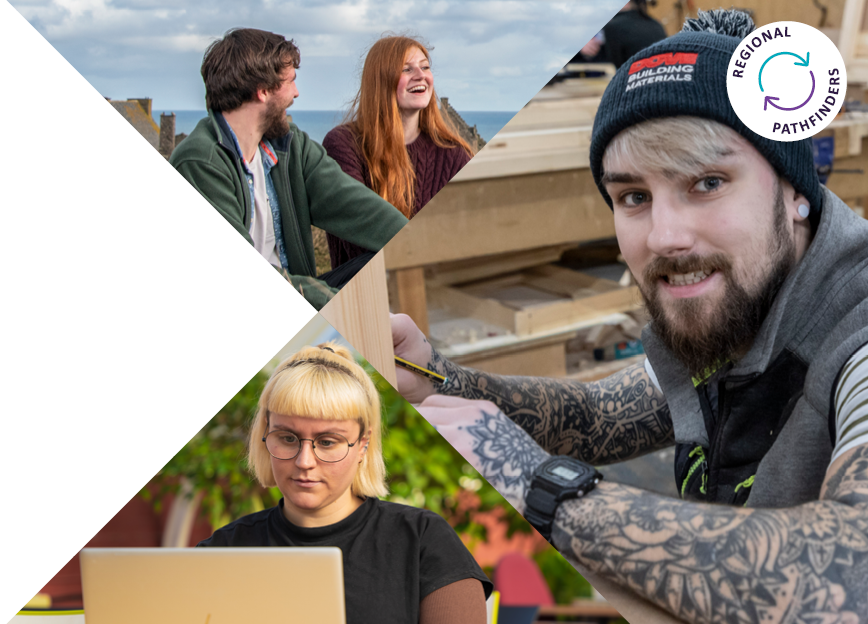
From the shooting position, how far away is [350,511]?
125 cm

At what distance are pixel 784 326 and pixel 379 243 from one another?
2.26 feet

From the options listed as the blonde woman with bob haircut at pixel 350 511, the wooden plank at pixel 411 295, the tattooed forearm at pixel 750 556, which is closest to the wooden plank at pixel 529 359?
the wooden plank at pixel 411 295

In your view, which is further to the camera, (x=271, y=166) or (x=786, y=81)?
(x=271, y=166)

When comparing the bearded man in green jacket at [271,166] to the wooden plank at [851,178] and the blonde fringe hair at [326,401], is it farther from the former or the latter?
the wooden plank at [851,178]

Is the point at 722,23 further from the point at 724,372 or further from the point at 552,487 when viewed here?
the point at 552,487

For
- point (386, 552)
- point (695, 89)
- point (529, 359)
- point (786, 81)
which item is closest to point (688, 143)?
point (695, 89)

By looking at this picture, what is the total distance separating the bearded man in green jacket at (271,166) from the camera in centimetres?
133

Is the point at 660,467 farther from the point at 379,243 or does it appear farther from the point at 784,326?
the point at 379,243

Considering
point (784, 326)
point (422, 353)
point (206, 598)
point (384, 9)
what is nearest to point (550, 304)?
point (422, 353)

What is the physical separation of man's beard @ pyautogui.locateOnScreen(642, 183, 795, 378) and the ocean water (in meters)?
0.37

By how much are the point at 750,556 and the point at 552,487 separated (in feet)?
0.95

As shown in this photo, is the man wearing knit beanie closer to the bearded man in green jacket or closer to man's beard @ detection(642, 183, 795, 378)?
man's beard @ detection(642, 183, 795, 378)

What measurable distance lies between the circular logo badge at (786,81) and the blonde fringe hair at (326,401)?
0.75 meters

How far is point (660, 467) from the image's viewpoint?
1.23m
